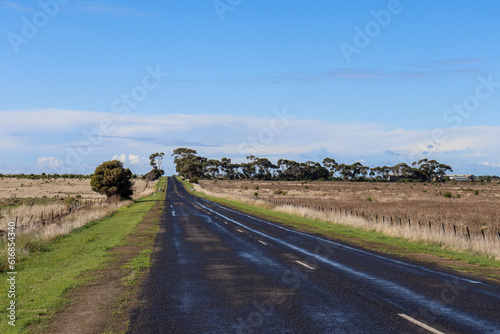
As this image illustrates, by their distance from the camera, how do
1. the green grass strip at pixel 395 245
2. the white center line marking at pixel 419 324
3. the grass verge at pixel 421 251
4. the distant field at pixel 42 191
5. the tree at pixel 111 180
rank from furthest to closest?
the distant field at pixel 42 191 < the tree at pixel 111 180 < the green grass strip at pixel 395 245 < the grass verge at pixel 421 251 < the white center line marking at pixel 419 324

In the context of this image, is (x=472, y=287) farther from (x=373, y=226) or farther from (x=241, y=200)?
(x=241, y=200)

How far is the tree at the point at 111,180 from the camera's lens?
5978 centimetres

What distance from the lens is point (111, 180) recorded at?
59844mm

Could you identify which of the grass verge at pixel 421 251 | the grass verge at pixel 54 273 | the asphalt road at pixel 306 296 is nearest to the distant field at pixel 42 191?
the grass verge at pixel 54 273

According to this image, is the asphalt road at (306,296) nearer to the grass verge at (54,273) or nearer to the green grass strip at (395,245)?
the grass verge at (54,273)

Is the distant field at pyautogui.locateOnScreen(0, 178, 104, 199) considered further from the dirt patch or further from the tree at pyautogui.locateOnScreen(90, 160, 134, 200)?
the dirt patch

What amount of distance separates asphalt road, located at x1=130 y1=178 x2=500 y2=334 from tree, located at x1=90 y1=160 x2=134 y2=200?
45426mm

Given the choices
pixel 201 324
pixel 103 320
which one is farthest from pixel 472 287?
pixel 103 320

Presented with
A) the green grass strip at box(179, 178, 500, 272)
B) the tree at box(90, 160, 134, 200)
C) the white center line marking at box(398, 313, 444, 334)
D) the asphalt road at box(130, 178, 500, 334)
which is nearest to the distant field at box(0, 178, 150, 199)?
the tree at box(90, 160, 134, 200)

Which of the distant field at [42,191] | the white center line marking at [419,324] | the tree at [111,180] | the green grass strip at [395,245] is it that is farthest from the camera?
the distant field at [42,191]

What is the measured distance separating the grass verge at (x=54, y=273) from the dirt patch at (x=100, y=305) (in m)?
0.18

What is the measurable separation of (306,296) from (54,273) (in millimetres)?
8197

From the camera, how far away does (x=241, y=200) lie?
65.9 meters

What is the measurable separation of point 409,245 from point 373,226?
298 inches
